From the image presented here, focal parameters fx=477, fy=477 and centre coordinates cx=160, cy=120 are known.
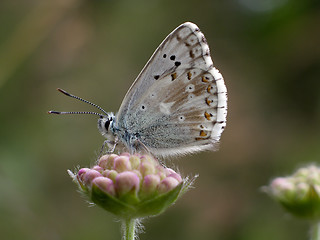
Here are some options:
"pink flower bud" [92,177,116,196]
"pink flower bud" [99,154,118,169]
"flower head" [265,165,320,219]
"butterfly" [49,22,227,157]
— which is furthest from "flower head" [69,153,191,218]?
"flower head" [265,165,320,219]

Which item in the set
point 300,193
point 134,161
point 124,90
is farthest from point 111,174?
point 124,90

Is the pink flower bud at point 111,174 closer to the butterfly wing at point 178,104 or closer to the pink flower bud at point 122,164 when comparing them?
the pink flower bud at point 122,164

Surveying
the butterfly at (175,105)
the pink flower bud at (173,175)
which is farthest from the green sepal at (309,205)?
the pink flower bud at (173,175)

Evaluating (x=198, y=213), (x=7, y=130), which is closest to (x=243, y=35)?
(x=198, y=213)

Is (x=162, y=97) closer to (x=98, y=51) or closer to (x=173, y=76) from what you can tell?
(x=173, y=76)

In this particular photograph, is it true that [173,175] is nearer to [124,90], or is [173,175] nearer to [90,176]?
[90,176]
